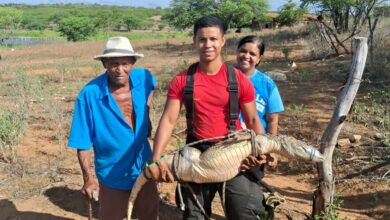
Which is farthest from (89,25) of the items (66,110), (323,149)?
(323,149)

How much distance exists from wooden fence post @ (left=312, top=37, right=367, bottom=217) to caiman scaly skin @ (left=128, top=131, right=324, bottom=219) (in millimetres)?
840

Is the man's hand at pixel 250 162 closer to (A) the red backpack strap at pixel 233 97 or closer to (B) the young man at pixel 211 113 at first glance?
(B) the young man at pixel 211 113

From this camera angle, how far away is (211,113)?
7.82ft

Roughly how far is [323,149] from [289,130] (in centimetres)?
300

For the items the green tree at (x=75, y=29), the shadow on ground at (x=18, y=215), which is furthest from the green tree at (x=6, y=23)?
the shadow on ground at (x=18, y=215)

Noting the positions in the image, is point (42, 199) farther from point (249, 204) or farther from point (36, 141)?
point (249, 204)

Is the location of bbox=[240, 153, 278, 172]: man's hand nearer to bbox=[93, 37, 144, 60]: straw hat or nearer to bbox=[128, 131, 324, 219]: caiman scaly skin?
bbox=[128, 131, 324, 219]: caiman scaly skin

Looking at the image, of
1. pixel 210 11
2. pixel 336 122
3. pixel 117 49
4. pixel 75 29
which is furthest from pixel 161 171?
pixel 75 29

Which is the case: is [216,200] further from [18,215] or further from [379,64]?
[379,64]

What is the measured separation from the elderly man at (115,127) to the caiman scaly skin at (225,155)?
1.36ft

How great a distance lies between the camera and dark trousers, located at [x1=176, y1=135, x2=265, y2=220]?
7.95ft

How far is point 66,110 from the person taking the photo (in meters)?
8.25

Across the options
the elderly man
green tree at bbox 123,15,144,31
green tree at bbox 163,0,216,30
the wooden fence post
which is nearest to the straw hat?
the elderly man

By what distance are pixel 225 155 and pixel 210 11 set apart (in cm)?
2769
